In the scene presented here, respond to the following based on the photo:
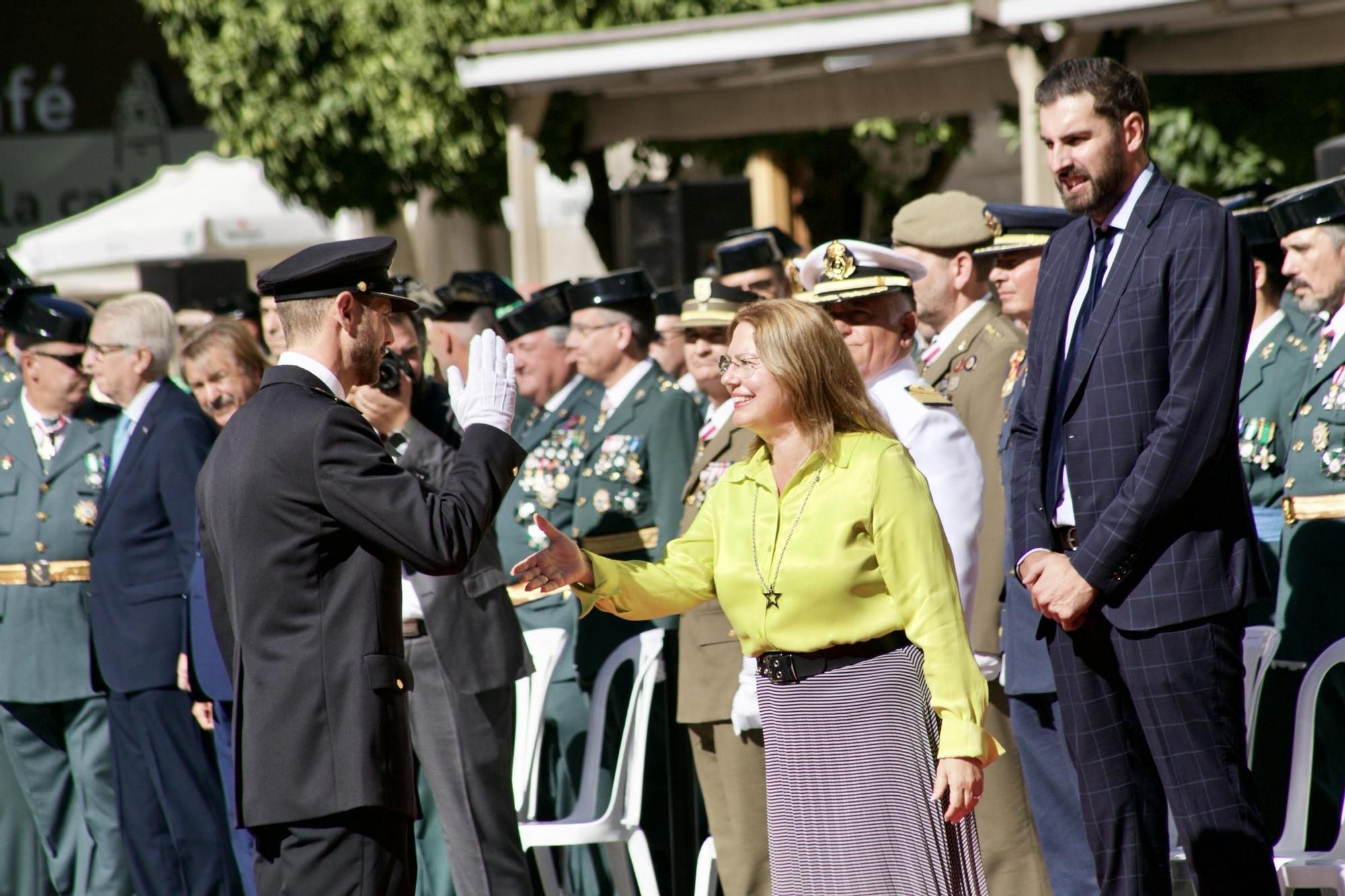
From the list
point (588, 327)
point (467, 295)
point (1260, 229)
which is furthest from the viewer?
point (467, 295)

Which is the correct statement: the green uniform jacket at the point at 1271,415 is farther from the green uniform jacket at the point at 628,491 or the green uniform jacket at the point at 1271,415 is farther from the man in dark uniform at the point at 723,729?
the green uniform jacket at the point at 628,491

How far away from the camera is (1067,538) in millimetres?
3846

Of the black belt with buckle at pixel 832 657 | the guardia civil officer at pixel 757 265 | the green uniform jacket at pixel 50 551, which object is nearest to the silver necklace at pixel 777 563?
the black belt with buckle at pixel 832 657

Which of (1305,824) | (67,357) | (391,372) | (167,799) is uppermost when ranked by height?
(67,357)

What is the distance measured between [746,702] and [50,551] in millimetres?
2979

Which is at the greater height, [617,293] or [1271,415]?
[617,293]

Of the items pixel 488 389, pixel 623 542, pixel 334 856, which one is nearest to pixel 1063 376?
pixel 488 389

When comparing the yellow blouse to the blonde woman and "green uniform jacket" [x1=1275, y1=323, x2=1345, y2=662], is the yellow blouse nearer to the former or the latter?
the blonde woman

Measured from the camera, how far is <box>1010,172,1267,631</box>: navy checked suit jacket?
359 cm

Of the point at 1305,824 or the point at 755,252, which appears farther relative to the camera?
the point at 755,252

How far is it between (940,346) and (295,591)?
2456 mm

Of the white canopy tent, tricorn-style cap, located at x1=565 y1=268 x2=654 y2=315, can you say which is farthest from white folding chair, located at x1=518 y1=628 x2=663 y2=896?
the white canopy tent

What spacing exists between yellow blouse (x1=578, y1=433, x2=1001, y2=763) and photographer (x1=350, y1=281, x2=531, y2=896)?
120 centimetres

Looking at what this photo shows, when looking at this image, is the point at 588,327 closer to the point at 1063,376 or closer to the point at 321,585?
the point at 1063,376
